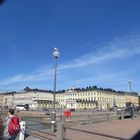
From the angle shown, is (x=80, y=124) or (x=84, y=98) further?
(x=84, y=98)

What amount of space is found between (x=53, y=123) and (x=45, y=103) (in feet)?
538

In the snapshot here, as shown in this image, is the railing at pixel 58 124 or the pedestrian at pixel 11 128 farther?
the railing at pixel 58 124

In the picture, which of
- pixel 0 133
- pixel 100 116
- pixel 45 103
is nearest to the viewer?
pixel 0 133

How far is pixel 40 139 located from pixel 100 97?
179 metres

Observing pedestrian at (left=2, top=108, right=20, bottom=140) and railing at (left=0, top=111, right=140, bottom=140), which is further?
railing at (left=0, top=111, right=140, bottom=140)

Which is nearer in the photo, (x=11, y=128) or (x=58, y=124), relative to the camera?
(x=11, y=128)

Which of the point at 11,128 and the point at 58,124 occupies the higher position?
the point at 58,124

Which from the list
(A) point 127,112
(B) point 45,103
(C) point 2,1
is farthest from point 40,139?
(B) point 45,103

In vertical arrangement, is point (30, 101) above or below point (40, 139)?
above

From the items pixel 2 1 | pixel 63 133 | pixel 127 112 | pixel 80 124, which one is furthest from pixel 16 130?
pixel 127 112

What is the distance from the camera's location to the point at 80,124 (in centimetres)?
2675

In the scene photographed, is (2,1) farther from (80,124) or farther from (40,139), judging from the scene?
(80,124)

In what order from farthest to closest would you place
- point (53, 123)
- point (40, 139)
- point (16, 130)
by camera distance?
point (53, 123) → point (40, 139) → point (16, 130)

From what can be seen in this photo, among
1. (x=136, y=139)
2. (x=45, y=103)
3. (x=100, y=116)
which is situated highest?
(x=45, y=103)
